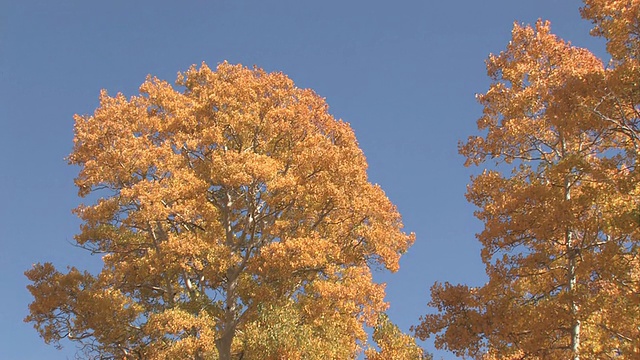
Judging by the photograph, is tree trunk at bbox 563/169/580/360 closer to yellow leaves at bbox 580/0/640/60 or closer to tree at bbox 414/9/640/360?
tree at bbox 414/9/640/360

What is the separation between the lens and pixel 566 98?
1245 cm

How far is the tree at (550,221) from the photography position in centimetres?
1170

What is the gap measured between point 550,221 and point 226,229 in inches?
387

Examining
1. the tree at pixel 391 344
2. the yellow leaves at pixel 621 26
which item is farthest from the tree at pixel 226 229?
the yellow leaves at pixel 621 26

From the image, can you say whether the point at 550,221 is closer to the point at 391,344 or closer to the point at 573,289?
the point at 573,289

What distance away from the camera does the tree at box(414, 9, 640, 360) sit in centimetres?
1170

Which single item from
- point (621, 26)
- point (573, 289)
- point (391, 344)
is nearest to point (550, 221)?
point (573, 289)

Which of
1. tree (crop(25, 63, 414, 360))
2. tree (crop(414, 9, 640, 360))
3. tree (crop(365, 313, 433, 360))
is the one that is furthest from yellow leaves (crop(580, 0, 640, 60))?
tree (crop(365, 313, 433, 360))

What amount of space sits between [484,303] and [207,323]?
695 cm

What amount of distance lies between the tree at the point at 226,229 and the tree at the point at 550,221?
3.80 meters

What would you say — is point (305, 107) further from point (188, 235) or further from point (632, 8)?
point (632, 8)

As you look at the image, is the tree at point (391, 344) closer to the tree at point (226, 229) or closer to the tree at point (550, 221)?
the tree at point (226, 229)

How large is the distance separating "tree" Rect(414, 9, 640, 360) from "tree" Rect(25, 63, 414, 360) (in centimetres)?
380

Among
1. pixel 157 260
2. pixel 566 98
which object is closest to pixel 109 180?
pixel 157 260
